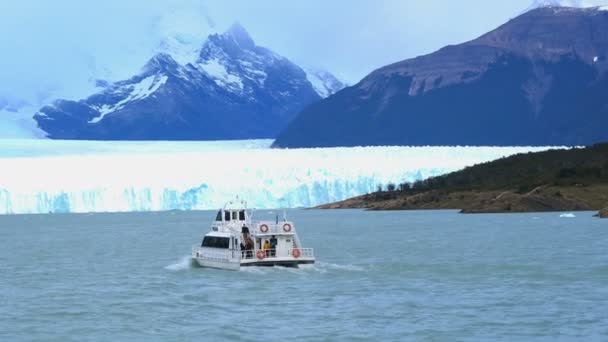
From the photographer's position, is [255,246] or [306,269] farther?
[255,246]

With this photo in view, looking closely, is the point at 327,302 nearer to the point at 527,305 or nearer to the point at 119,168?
the point at 527,305

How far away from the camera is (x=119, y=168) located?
11206 centimetres

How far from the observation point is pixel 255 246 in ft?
157

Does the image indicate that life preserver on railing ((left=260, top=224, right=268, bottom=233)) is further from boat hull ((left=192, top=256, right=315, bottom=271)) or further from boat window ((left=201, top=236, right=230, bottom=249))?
boat window ((left=201, top=236, right=230, bottom=249))

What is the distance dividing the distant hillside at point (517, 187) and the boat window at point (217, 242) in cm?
5408

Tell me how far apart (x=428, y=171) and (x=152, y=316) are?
8353 cm

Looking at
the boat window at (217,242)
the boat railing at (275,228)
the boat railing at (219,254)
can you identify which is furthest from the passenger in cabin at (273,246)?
the boat window at (217,242)

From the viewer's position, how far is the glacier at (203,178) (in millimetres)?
108500

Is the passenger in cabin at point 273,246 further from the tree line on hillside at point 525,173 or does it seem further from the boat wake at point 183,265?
the tree line on hillside at point 525,173

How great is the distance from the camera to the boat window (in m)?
49.0

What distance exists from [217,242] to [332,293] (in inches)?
435

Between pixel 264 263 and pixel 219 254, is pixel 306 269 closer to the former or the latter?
pixel 264 263

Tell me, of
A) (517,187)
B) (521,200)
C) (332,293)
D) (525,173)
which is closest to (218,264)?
(332,293)

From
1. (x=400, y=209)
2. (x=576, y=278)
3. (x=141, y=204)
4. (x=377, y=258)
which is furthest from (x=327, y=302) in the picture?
(x=400, y=209)
